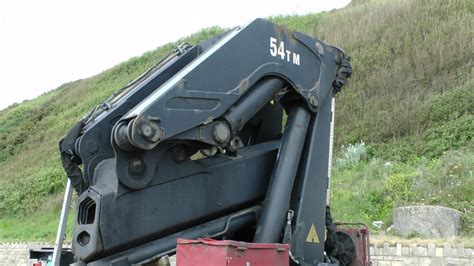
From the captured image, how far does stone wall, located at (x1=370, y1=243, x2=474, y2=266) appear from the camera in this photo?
30.7 ft

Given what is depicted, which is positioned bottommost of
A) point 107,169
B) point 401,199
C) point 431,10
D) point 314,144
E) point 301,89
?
point 107,169

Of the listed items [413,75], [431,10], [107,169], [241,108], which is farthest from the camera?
[431,10]

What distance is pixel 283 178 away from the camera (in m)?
4.71

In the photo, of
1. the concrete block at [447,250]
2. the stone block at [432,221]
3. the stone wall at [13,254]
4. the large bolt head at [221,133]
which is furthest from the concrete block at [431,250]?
the stone wall at [13,254]

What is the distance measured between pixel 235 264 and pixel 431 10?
19.8m

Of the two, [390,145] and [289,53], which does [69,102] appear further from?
[289,53]

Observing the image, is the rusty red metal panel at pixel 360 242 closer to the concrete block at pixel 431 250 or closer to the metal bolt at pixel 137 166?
the metal bolt at pixel 137 166

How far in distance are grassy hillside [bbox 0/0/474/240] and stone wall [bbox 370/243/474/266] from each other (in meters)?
1.35

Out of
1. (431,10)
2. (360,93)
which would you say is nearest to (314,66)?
(360,93)

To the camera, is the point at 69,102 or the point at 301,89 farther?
the point at 69,102

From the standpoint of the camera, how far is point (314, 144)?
4.96m

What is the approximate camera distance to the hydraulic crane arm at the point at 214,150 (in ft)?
13.2

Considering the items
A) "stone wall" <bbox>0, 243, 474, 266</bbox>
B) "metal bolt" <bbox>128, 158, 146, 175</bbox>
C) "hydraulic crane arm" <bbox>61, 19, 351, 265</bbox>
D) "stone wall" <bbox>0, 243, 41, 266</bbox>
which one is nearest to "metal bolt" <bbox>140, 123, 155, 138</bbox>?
"hydraulic crane arm" <bbox>61, 19, 351, 265</bbox>

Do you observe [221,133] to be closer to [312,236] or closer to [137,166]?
[137,166]
